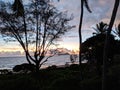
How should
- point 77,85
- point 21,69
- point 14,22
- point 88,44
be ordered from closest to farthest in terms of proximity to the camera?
1. point 77,85
2. point 88,44
3. point 14,22
4. point 21,69

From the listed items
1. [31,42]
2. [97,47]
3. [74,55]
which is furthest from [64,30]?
[74,55]

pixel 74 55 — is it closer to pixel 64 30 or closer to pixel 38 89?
pixel 64 30

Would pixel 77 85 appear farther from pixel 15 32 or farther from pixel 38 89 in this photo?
pixel 15 32

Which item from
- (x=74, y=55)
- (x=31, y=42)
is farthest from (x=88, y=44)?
(x=74, y=55)

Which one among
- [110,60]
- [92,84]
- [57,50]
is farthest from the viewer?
[57,50]

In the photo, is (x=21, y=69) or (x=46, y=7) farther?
(x=21, y=69)

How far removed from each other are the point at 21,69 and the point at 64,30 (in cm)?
1533

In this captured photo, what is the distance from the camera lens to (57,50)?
4350cm

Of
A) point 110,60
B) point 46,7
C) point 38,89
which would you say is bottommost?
point 38,89

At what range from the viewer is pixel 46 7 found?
125ft

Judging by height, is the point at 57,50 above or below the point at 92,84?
above

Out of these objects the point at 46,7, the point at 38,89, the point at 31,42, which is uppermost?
the point at 46,7

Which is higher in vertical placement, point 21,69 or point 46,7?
point 46,7

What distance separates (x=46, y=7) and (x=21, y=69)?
1683 cm
